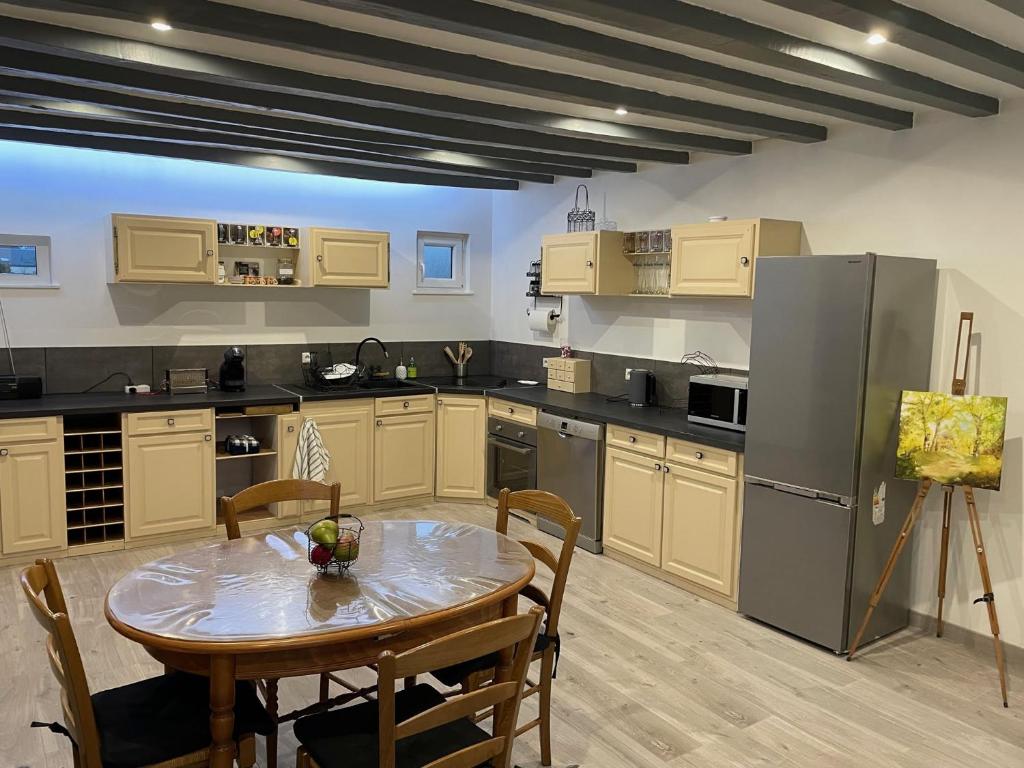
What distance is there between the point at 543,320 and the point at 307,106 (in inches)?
115

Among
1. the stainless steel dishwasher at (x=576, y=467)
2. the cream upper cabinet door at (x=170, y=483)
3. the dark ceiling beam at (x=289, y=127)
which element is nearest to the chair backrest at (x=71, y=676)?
the dark ceiling beam at (x=289, y=127)

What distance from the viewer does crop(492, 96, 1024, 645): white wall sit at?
3697 mm

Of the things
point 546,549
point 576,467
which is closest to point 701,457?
point 576,467

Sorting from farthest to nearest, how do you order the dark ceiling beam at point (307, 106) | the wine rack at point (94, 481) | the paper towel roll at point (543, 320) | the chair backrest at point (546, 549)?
the paper towel roll at point (543, 320) < the wine rack at point (94, 481) < the dark ceiling beam at point (307, 106) < the chair backrest at point (546, 549)

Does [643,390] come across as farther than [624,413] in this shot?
Yes

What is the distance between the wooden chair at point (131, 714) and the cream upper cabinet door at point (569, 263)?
3.70m

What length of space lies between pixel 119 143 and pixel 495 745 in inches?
173

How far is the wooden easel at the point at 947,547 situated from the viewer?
3482 millimetres

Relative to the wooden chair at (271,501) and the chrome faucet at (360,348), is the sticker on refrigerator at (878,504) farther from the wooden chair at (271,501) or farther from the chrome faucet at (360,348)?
the chrome faucet at (360,348)

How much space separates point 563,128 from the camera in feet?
13.8

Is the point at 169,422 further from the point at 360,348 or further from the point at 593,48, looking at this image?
the point at 593,48

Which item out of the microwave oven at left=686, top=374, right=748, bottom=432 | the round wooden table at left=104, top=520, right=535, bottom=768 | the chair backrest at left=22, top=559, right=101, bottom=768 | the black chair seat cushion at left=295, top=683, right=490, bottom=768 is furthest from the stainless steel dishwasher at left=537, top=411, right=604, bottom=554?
the chair backrest at left=22, top=559, right=101, bottom=768

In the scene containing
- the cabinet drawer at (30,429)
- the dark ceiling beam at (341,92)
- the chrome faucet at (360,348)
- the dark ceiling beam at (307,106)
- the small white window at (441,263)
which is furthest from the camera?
the small white window at (441,263)

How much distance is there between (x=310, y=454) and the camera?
17.9 feet
